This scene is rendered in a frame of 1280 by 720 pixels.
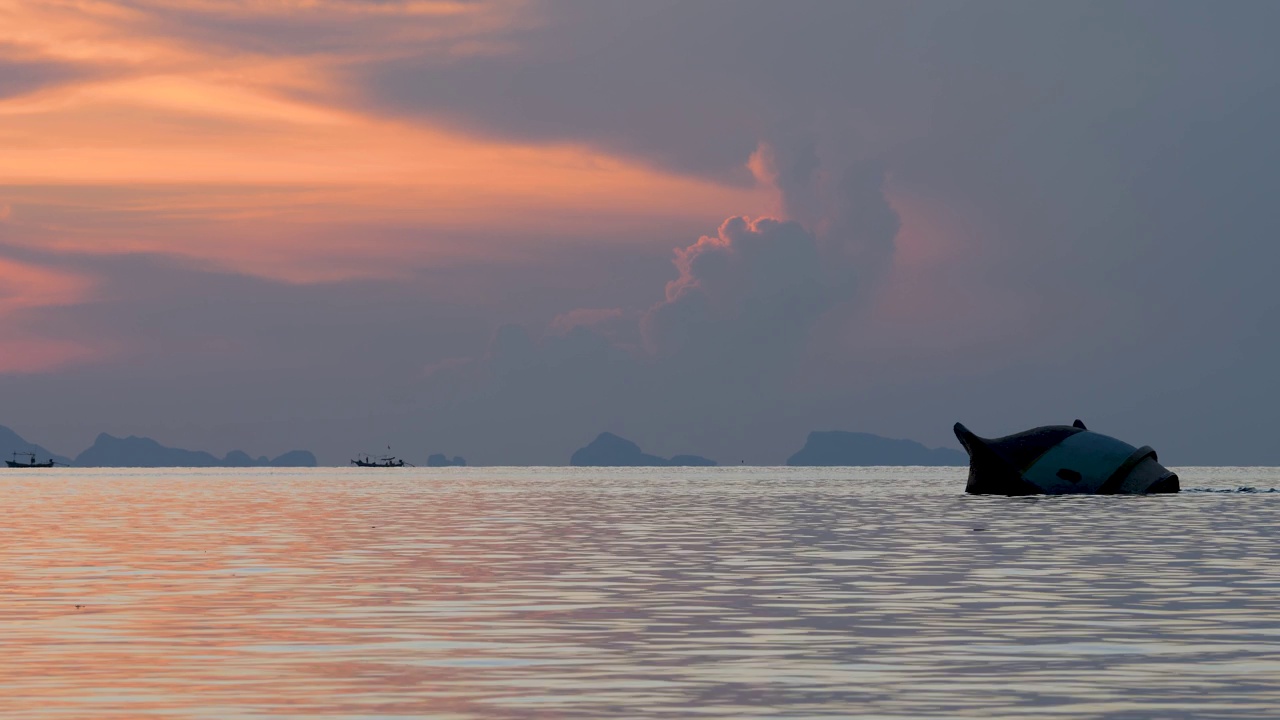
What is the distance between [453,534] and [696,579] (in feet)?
91.7

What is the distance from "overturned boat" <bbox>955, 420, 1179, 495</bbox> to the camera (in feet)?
371

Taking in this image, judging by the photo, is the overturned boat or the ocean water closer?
the ocean water

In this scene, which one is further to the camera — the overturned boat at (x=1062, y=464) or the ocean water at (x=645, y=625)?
the overturned boat at (x=1062, y=464)

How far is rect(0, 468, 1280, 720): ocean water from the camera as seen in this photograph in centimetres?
2455

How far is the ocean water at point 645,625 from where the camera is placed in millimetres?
24547

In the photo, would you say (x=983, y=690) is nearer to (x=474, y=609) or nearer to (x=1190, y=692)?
(x=1190, y=692)

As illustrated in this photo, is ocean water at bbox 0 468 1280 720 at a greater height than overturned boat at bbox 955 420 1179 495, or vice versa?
overturned boat at bbox 955 420 1179 495

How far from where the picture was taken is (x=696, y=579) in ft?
151

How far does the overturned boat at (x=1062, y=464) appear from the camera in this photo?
113188mm

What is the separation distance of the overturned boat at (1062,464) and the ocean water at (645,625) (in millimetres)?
42567

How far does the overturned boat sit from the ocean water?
4257cm

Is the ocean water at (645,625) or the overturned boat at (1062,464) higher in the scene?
the overturned boat at (1062,464)

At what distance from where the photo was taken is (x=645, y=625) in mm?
34281

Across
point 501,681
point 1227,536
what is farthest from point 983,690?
point 1227,536
